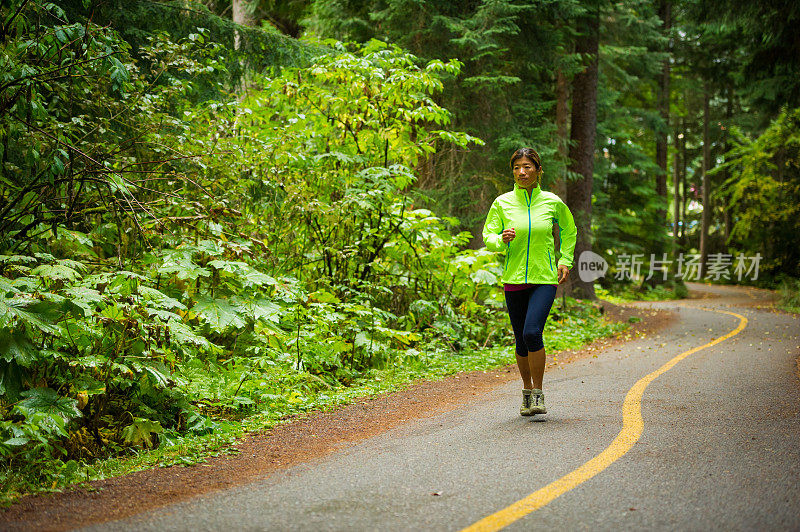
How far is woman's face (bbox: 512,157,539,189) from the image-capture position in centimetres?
595

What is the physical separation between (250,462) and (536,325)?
9.06 ft

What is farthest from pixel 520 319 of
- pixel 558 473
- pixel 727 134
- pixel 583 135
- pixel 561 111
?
pixel 727 134

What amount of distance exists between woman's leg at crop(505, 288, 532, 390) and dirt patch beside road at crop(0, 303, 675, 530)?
1035 millimetres

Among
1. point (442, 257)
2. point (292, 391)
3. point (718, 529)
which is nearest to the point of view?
point (718, 529)

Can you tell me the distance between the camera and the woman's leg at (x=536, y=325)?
18.9ft

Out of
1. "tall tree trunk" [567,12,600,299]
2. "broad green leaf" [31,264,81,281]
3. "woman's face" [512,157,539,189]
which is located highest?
"tall tree trunk" [567,12,600,299]

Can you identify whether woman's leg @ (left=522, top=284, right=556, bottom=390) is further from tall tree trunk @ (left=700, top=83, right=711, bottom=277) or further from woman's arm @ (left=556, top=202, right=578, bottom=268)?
tall tree trunk @ (left=700, top=83, right=711, bottom=277)

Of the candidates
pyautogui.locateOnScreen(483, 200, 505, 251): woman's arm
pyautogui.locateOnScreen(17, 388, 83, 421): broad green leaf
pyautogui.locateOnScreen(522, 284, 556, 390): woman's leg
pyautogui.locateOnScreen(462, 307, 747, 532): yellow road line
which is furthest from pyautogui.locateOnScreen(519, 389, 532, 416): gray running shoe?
pyautogui.locateOnScreen(17, 388, 83, 421): broad green leaf

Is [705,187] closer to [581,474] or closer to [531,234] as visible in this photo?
A: [531,234]

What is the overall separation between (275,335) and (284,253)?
7.04 ft

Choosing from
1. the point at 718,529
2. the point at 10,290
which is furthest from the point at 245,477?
the point at 718,529

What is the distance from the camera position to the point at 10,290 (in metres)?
4.52

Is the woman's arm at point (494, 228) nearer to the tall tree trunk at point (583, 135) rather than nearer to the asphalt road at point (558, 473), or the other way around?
the asphalt road at point (558, 473)

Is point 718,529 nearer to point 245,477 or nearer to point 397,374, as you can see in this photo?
point 245,477
